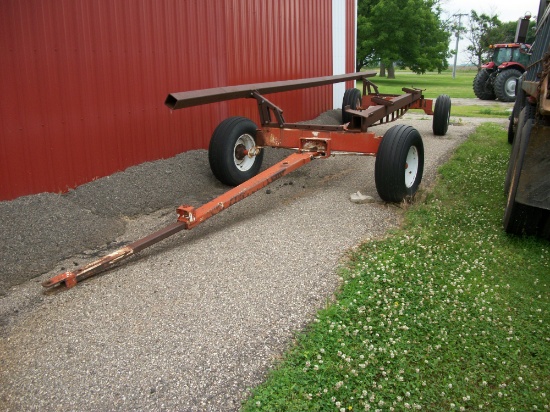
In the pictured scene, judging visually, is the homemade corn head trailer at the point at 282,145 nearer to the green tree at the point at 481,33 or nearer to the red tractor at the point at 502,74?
the red tractor at the point at 502,74

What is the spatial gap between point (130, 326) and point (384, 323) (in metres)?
1.71

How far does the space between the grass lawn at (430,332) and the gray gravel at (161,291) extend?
21 cm

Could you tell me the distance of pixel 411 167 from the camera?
19.7ft

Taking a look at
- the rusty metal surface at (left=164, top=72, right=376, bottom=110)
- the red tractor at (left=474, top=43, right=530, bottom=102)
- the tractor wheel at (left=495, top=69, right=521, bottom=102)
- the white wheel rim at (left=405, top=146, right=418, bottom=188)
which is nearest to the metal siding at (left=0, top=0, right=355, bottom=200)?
the rusty metal surface at (left=164, top=72, right=376, bottom=110)

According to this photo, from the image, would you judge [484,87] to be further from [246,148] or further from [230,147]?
[230,147]

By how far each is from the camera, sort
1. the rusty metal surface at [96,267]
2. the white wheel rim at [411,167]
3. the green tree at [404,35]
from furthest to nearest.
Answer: the green tree at [404,35], the white wheel rim at [411,167], the rusty metal surface at [96,267]

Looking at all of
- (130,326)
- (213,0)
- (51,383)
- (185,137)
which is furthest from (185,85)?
(51,383)

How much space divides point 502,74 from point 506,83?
40 cm

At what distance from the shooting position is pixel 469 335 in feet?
10.8

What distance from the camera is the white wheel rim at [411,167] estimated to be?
5934 mm

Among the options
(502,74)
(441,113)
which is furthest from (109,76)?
(502,74)

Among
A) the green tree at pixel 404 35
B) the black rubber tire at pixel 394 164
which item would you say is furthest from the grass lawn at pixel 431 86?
the black rubber tire at pixel 394 164

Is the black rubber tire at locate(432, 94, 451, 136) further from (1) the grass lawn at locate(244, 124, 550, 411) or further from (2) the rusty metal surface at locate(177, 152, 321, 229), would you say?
(1) the grass lawn at locate(244, 124, 550, 411)

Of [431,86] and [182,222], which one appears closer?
[182,222]
